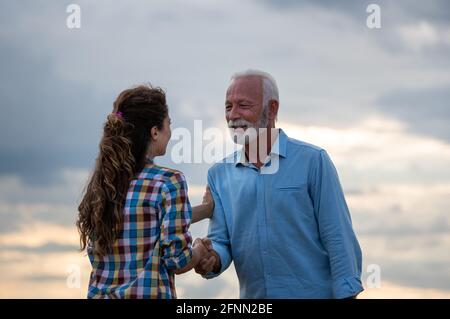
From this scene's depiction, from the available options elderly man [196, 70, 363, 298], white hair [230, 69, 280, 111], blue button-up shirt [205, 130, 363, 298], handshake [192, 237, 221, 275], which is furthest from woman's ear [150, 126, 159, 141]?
white hair [230, 69, 280, 111]

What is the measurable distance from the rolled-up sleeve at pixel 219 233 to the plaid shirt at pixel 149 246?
136 centimetres

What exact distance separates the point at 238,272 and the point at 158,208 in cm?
168

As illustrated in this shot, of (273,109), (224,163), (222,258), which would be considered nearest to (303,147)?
(273,109)

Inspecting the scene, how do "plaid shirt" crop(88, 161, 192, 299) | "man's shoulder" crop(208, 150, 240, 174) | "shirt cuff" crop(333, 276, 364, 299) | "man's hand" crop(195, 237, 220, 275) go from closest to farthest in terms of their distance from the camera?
1. "plaid shirt" crop(88, 161, 192, 299)
2. "shirt cuff" crop(333, 276, 364, 299)
3. "man's hand" crop(195, 237, 220, 275)
4. "man's shoulder" crop(208, 150, 240, 174)

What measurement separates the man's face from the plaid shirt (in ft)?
5.20

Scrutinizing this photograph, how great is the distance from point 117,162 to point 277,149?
1832 millimetres

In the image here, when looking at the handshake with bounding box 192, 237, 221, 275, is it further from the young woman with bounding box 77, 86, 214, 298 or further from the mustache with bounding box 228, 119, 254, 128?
the mustache with bounding box 228, 119, 254, 128

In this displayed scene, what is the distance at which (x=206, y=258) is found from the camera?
236 inches

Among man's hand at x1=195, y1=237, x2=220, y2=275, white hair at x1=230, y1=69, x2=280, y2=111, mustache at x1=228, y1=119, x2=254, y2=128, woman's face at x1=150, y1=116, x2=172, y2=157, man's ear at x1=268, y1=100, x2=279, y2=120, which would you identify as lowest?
man's hand at x1=195, y1=237, x2=220, y2=275

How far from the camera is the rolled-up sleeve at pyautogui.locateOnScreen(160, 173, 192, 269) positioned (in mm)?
4777

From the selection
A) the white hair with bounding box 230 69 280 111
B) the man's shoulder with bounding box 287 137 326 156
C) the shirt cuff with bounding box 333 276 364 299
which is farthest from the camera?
the white hair with bounding box 230 69 280 111

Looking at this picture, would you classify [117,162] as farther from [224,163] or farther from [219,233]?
[224,163]
